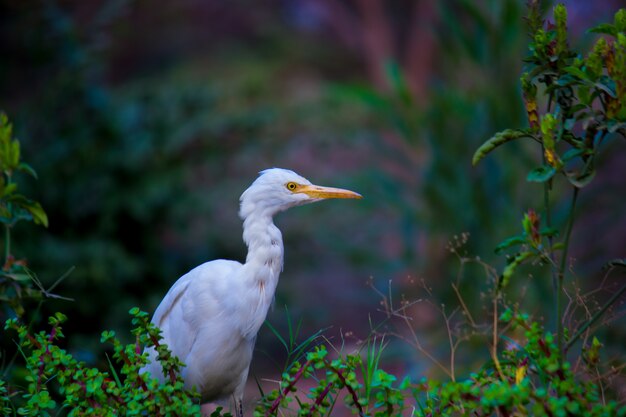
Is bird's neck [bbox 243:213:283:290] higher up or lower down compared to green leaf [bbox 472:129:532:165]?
lower down

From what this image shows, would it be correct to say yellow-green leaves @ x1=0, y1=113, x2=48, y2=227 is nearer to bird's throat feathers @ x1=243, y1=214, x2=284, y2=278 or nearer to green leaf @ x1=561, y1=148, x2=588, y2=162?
bird's throat feathers @ x1=243, y1=214, x2=284, y2=278

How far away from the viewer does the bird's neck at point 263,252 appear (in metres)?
2.67

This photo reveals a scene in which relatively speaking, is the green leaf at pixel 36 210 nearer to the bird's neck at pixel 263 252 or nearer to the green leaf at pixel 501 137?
the bird's neck at pixel 263 252

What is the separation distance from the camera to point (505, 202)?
497 cm

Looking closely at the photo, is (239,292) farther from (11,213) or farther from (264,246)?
(11,213)

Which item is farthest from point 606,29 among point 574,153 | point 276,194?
point 276,194

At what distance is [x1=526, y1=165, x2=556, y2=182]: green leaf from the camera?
6.22 ft

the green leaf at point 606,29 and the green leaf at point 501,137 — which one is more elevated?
the green leaf at point 606,29

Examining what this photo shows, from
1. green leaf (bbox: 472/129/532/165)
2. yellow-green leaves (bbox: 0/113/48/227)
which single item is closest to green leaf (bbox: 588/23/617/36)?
green leaf (bbox: 472/129/532/165)

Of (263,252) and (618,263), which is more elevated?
(618,263)

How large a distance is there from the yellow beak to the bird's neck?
145 mm

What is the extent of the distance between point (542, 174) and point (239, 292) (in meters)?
1.15

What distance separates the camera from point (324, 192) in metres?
2.70

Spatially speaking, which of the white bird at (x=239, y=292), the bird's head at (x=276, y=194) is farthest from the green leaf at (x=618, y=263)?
the bird's head at (x=276, y=194)
